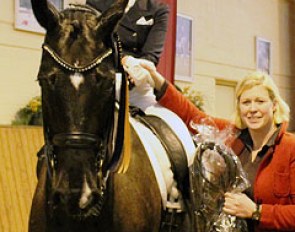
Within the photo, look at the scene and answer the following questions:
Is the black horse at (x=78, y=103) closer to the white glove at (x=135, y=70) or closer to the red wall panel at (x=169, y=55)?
the white glove at (x=135, y=70)

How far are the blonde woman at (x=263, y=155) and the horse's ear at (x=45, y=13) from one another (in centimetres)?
83

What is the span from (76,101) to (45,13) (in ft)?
1.22

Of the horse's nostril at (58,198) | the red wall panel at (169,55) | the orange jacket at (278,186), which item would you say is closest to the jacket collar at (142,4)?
the orange jacket at (278,186)

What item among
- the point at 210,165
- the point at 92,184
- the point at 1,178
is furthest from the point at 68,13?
the point at 1,178

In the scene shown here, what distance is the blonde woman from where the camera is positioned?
2596 mm

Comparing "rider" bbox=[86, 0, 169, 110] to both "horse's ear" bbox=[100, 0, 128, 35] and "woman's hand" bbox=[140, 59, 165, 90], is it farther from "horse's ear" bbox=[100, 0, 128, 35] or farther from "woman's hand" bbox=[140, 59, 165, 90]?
"horse's ear" bbox=[100, 0, 128, 35]

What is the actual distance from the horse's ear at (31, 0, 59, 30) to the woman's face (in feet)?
4.26

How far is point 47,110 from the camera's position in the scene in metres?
1.85

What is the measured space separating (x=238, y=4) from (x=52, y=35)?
945 cm

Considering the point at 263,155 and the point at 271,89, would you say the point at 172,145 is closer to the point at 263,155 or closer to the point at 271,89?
the point at 263,155

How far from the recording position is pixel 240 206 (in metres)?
2.59

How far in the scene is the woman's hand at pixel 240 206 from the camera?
259 cm

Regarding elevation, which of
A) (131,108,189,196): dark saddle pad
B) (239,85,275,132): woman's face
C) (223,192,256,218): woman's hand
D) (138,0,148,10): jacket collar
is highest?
(138,0,148,10): jacket collar

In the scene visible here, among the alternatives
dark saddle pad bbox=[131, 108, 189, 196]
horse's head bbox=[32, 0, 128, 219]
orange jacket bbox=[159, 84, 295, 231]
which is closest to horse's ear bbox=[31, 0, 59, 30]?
horse's head bbox=[32, 0, 128, 219]
